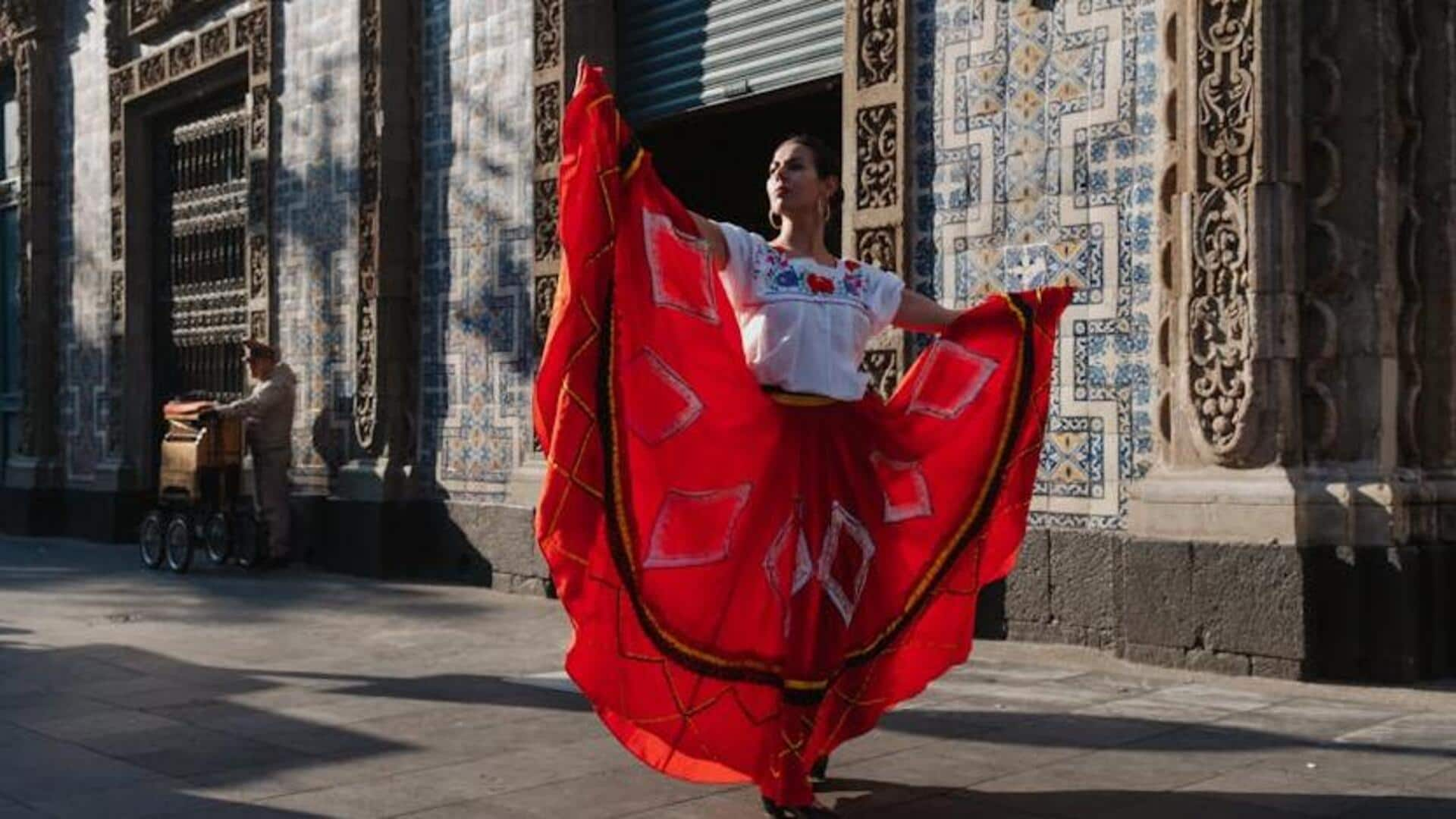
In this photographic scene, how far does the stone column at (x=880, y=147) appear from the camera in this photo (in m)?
9.38

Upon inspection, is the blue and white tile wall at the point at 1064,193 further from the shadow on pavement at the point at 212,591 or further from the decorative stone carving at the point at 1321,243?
the shadow on pavement at the point at 212,591

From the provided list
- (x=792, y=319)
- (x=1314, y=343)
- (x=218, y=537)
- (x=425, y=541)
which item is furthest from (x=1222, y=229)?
(x=218, y=537)

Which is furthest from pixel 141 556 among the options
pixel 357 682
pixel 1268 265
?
pixel 1268 265

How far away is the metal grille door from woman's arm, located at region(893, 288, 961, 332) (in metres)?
11.4

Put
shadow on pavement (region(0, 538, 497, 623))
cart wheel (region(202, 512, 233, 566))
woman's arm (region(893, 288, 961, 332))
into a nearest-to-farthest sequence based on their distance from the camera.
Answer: woman's arm (region(893, 288, 961, 332)) < shadow on pavement (region(0, 538, 497, 623)) < cart wheel (region(202, 512, 233, 566))

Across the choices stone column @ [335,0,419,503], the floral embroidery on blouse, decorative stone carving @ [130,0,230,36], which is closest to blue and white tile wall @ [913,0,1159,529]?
the floral embroidery on blouse

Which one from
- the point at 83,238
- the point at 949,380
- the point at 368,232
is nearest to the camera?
the point at 949,380

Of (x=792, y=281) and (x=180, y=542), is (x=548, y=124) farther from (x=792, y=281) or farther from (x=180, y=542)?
(x=792, y=281)

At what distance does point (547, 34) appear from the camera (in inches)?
475

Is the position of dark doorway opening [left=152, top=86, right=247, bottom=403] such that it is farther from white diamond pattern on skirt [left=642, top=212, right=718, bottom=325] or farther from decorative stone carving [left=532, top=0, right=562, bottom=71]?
white diamond pattern on skirt [left=642, top=212, right=718, bottom=325]

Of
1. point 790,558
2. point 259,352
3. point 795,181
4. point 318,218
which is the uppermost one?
point 318,218

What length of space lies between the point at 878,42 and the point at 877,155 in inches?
25.6

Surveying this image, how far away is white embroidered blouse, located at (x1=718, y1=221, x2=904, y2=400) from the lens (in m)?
4.99

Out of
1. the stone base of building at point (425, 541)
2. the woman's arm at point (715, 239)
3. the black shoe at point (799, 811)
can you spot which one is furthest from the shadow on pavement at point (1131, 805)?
the stone base of building at point (425, 541)
